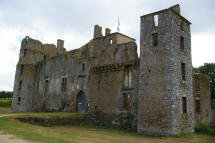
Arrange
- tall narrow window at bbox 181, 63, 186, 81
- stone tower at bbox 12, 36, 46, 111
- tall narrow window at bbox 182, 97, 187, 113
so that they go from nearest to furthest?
tall narrow window at bbox 182, 97, 187, 113
tall narrow window at bbox 181, 63, 186, 81
stone tower at bbox 12, 36, 46, 111

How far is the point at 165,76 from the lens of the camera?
16.0m

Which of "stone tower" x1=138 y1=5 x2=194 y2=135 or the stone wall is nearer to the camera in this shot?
"stone tower" x1=138 y1=5 x2=194 y2=135

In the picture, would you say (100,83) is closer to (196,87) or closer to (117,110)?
(117,110)

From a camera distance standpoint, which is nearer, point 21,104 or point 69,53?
point 69,53

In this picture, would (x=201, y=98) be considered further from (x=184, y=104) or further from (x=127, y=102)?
(x=127, y=102)

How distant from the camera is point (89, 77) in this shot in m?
23.9

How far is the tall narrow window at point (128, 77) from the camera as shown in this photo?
65.7 feet

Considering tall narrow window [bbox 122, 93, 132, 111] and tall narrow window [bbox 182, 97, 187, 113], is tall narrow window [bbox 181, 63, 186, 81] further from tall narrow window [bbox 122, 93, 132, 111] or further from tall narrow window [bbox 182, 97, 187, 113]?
tall narrow window [bbox 122, 93, 132, 111]

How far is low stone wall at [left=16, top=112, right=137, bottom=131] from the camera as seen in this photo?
17.7 meters

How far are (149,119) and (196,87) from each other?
24.0 ft

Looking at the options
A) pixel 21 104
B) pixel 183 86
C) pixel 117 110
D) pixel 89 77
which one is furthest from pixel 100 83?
pixel 21 104

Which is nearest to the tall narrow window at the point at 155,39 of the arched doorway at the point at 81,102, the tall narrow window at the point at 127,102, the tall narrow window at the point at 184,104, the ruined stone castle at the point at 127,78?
the ruined stone castle at the point at 127,78

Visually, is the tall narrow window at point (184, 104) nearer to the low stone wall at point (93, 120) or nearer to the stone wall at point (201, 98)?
the stone wall at point (201, 98)

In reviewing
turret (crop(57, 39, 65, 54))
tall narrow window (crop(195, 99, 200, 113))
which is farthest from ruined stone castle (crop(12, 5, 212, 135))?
turret (crop(57, 39, 65, 54))
